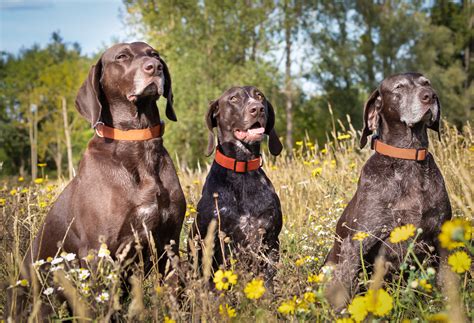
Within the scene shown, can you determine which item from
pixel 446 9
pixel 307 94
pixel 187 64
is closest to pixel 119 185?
pixel 187 64

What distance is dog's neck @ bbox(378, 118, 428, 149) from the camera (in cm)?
429

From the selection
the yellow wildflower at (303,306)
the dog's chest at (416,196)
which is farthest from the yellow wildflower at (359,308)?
the dog's chest at (416,196)

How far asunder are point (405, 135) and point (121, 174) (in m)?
2.28

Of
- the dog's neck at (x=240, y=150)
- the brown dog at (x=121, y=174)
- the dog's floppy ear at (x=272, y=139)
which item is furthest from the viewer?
the dog's floppy ear at (x=272, y=139)

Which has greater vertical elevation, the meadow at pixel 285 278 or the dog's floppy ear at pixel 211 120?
the dog's floppy ear at pixel 211 120

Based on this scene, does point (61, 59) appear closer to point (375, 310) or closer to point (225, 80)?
point (225, 80)

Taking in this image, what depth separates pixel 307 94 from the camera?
32.6 metres

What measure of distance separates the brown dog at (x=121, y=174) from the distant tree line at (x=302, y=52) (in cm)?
2130

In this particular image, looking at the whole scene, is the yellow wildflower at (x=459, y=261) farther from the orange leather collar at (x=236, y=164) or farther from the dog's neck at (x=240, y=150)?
the dog's neck at (x=240, y=150)

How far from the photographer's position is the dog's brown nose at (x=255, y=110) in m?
5.00

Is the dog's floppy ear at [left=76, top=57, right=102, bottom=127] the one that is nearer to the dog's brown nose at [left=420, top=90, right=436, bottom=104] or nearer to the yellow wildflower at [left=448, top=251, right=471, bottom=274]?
the dog's brown nose at [left=420, top=90, right=436, bottom=104]

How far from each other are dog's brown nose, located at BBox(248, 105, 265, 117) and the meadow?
3.36ft

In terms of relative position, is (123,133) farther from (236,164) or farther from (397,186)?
(397,186)

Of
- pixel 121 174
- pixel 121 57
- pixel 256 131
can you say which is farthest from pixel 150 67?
pixel 256 131
